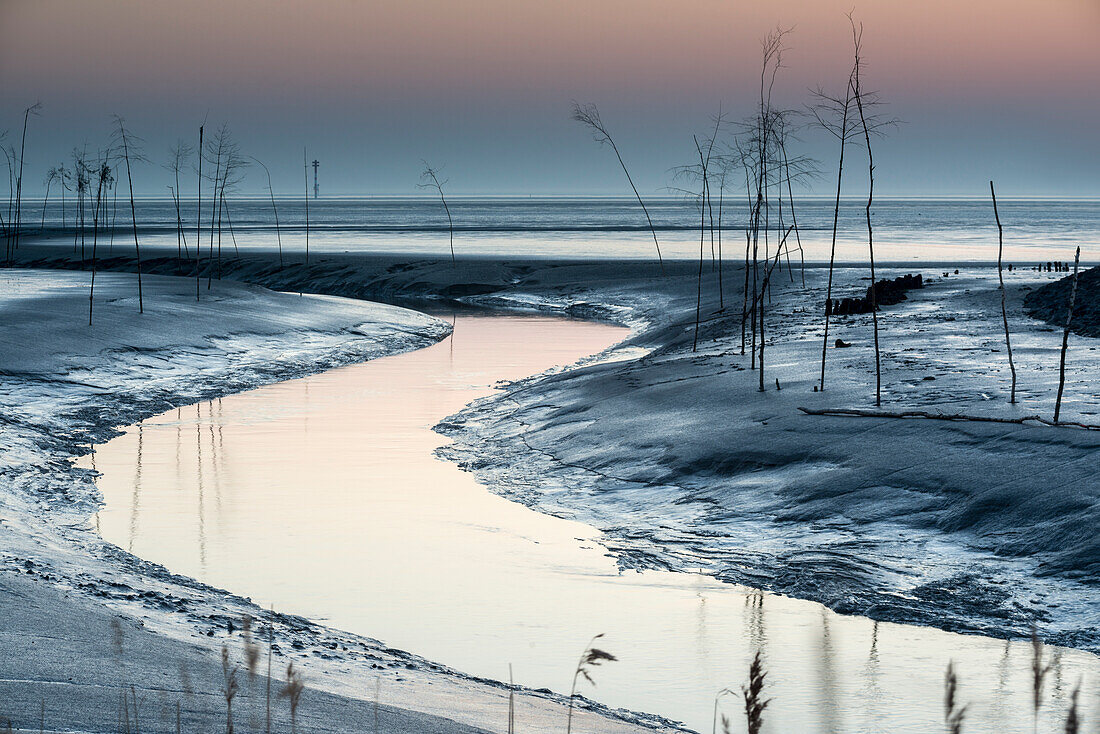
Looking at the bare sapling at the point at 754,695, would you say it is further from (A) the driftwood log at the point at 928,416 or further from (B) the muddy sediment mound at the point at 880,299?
(B) the muddy sediment mound at the point at 880,299

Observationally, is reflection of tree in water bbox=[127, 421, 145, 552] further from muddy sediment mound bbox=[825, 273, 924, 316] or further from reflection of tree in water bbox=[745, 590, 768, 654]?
muddy sediment mound bbox=[825, 273, 924, 316]

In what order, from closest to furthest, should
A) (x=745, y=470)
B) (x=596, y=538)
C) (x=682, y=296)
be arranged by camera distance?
(x=596, y=538), (x=745, y=470), (x=682, y=296)

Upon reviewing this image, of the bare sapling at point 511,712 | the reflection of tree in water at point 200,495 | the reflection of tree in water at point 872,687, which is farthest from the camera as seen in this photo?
the reflection of tree in water at point 200,495

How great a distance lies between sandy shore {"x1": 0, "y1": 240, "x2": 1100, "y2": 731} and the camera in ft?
25.1

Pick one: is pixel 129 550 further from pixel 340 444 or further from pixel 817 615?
pixel 817 615

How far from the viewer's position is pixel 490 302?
1511 inches

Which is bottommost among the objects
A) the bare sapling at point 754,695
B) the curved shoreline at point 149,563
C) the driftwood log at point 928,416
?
the curved shoreline at point 149,563

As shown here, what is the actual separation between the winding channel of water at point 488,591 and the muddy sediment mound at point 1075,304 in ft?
31.9

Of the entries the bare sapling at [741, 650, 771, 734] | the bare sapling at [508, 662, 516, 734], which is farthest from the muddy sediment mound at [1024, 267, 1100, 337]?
the bare sapling at [741, 650, 771, 734]

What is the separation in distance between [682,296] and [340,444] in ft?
68.1

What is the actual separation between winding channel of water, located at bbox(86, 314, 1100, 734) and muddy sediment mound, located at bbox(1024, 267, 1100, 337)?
9719mm

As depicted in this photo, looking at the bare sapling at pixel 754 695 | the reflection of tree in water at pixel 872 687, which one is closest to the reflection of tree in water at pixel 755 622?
the reflection of tree in water at pixel 872 687

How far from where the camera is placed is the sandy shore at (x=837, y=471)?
764cm

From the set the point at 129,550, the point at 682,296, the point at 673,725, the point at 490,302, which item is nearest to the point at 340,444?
the point at 129,550
